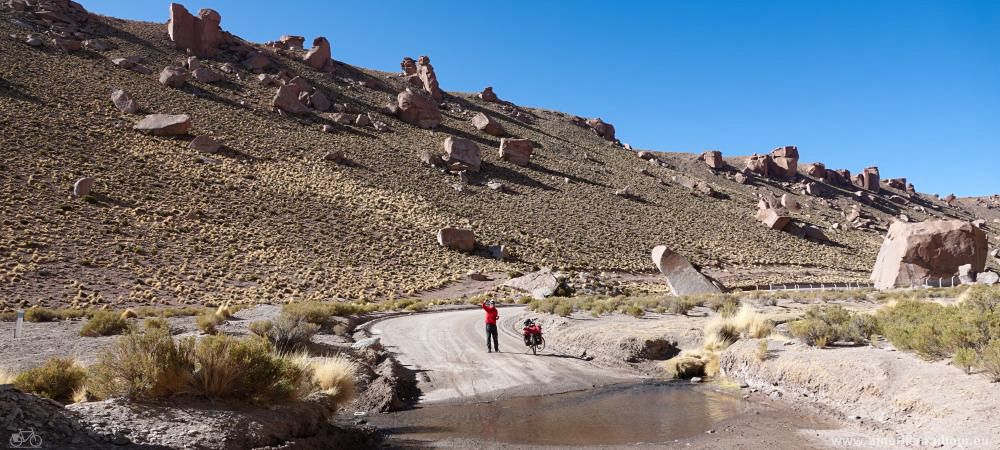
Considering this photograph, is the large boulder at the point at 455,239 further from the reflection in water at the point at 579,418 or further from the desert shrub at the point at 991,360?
the desert shrub at the point at 991,360

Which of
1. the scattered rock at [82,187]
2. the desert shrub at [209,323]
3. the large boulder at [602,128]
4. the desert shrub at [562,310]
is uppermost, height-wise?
the large boulder at [602,128]

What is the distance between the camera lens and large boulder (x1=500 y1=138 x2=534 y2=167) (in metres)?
72.7

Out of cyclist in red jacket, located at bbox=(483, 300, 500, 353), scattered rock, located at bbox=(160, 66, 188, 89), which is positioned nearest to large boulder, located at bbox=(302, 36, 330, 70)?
scattered rock, located at bbox=(160, 66, 188, 89)

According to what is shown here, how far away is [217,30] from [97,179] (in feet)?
157

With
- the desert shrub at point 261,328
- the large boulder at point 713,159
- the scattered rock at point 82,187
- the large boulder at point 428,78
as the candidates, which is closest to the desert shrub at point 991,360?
the desert shrub at point 261,328

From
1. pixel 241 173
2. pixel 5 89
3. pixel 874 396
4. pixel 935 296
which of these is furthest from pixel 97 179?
pixel 935 296

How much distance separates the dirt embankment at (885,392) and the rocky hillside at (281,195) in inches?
1119

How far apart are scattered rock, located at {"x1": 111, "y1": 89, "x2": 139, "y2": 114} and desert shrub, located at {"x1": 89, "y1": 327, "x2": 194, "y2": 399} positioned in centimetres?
5808

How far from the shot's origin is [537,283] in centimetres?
4088

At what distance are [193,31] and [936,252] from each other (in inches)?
3414

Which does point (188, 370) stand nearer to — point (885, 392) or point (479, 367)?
point (479, 367)

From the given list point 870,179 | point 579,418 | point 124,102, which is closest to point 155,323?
point 579,418

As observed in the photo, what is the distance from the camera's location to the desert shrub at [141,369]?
7.13m

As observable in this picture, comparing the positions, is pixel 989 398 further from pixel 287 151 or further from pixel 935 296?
pixel 287 151
